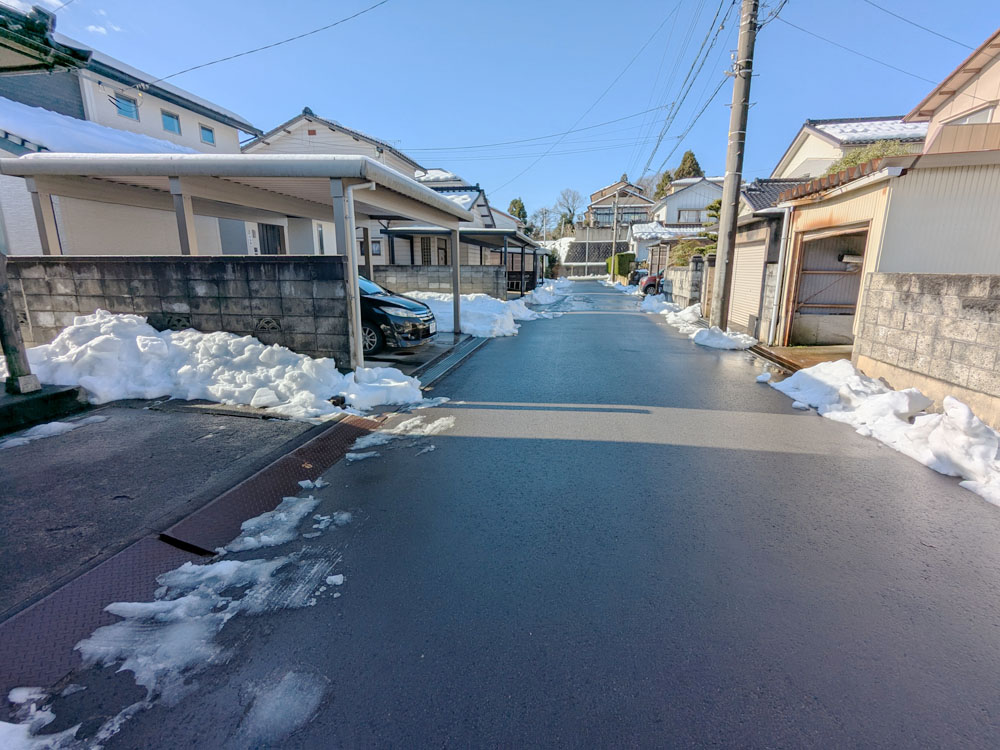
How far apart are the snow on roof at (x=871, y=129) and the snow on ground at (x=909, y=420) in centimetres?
1827

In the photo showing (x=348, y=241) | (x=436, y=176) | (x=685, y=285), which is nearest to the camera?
(x=348, y=241)

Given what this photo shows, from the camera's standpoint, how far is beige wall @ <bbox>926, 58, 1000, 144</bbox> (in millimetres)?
11242

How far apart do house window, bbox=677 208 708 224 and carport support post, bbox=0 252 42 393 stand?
4794 centimetres

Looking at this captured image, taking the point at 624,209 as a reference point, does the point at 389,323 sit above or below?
below

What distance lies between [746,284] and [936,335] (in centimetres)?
718

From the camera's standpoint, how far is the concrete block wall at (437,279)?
16391 millimetres

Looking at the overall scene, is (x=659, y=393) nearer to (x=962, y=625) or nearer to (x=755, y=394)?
(x=755, y=394)

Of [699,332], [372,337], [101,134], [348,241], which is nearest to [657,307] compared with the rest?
[699,332]

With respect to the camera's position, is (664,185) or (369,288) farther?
(664,185)

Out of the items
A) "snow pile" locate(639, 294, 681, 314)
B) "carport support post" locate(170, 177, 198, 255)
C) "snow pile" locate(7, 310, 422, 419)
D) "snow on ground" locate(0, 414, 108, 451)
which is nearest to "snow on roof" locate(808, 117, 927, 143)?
"snow pile" locate(639, 294, 681, 314)

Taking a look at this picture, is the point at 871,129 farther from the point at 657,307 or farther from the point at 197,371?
the point at 197,371

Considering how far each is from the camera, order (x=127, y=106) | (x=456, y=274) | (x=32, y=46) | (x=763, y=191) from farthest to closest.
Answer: (x=127, y=106) → (x=763, y=191) → (x=456, y=274) → (x=32, y=46)

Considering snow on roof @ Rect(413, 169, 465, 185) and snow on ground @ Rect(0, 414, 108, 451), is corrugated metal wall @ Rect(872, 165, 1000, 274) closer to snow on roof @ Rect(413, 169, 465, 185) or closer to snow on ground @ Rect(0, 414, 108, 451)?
snow on ground @ Rect(0, 414, 108, 451)

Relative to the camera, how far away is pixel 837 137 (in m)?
19.2
